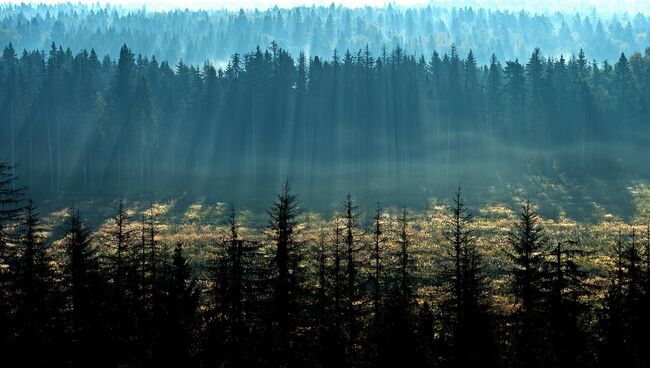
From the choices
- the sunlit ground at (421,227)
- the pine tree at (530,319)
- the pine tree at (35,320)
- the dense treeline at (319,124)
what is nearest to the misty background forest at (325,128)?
the dense treeline at (319,124)

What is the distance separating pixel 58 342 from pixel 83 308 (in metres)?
1.42

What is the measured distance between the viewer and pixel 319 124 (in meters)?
111

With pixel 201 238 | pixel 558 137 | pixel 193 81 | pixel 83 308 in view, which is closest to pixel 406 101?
pixel 558 137

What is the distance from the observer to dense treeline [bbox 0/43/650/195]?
99.8 meters

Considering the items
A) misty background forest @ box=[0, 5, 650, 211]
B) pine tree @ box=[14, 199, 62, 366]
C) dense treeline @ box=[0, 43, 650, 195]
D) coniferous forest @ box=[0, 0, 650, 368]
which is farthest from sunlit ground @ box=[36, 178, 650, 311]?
pine tree @ box=[14, 199, 62, 366]

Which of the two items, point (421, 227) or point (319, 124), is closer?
point (421, 227)

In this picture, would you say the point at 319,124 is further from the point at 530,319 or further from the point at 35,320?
the point at 35,320

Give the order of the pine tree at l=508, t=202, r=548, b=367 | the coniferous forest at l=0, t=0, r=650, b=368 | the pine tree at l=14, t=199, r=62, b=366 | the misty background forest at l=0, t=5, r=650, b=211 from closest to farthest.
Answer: the pine tree at l=14, t=199, r=62, b=366, the pine tree at l=508, t=202, r=548, b=367, the coniferous forest at l=0, t=0, r=650, b=368, the misty background forest at l=0, t=5, r=650, b=211

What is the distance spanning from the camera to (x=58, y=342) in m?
21.4

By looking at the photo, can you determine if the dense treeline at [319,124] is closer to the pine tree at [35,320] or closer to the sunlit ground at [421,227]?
the sunlit ground at [421,227]

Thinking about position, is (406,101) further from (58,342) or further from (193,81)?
(58,342)

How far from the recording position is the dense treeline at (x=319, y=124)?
99812 millimetres

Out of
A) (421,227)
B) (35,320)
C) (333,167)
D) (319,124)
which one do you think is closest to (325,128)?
(319,124)

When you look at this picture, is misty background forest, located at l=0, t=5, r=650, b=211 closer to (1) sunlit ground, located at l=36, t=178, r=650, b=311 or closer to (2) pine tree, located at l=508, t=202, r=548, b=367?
(1) sunlit ground, located at l=36, t=178, r=650, b=311
